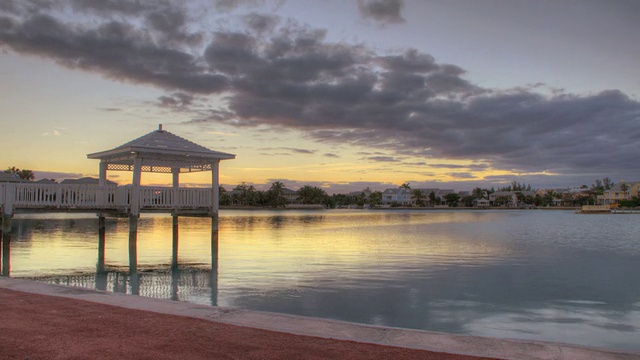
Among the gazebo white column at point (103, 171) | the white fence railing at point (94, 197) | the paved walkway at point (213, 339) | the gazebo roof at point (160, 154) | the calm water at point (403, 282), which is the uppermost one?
the gazebo roof at point (160, 154)

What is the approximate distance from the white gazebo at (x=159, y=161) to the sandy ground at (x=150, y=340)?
17.2 meters

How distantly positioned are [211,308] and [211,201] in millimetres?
19134

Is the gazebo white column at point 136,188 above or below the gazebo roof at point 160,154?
below

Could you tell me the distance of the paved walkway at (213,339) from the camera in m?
6.16

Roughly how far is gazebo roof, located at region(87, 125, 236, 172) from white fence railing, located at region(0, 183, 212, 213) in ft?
5.18

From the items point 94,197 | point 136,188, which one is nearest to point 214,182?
point 136,188

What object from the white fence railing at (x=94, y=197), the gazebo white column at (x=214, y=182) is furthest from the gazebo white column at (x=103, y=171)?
the gazebo white column at (x=214, y=182)

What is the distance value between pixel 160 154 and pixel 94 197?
12.8 feet

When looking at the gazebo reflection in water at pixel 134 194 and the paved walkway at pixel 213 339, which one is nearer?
the paved walkway at pixel 213 339

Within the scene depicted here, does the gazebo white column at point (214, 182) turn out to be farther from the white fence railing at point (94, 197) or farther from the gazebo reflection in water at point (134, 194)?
the white fence railing at point (94, 197)

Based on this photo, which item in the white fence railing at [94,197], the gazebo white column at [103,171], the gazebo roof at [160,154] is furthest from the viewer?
the gazebo white column at [103,171]

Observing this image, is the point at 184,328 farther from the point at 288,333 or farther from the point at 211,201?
the point at 211,201

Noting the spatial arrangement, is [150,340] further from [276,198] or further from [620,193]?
[620,193]

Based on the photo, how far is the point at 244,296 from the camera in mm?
14648
